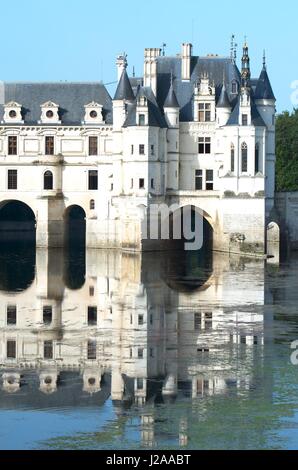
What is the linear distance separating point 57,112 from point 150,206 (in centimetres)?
790

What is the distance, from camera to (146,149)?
59.6 meters

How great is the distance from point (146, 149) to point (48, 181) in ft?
22.4

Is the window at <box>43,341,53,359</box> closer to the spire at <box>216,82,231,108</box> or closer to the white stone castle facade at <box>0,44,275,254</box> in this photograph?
the white stone castle facade at <box>0,44,275,254</box>

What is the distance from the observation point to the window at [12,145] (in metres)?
64.1

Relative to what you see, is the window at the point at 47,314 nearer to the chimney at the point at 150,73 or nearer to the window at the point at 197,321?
the window at the point at 197,321

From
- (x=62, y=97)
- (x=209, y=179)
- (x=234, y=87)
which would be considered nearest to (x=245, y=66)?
(x=234, y=87)

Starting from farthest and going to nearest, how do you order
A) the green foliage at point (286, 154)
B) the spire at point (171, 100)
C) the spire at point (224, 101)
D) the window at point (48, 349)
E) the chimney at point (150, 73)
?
the green foliage at point (286, 154) < the chimney at point (150, 73) < the spire at point (171, 100) < the spire at point (224, 101) < the window at point (48, 349)

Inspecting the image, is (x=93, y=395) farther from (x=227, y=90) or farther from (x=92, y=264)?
(x=227, y=90)

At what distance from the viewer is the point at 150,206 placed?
59.8 metres

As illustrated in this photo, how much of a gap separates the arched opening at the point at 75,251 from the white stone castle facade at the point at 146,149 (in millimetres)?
1040

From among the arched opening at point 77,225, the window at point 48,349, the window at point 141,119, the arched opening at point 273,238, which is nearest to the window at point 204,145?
the window at point 141,119

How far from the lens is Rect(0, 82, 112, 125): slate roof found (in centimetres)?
6450
